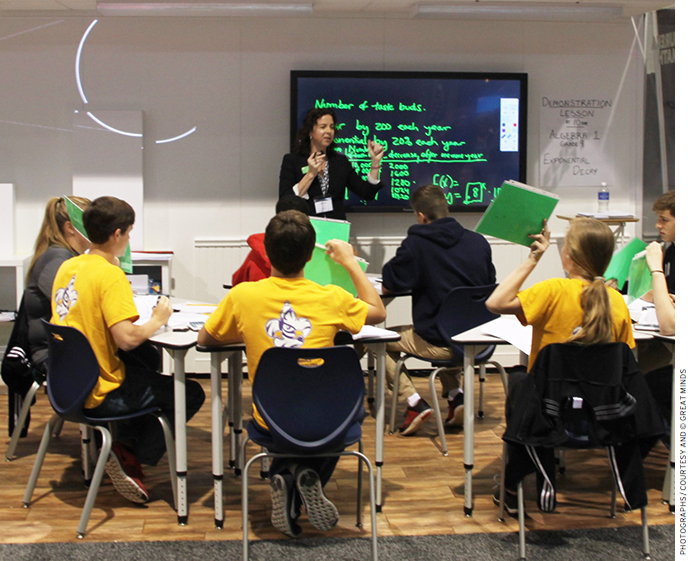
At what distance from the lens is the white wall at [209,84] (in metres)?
5.12

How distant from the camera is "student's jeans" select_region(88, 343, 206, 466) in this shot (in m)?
3.04

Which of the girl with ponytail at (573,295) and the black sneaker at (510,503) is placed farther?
the black sneaker at (510,503)

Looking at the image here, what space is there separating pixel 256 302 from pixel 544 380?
3.29ft

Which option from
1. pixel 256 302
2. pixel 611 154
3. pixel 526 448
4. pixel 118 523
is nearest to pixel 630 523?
pixel 526 448

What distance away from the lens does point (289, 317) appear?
2.75 meters

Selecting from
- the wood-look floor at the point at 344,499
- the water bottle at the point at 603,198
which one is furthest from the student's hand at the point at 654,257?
the water bottle at the point at 603,198

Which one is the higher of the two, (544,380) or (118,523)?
(544,380)

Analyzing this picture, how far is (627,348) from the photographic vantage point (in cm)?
273

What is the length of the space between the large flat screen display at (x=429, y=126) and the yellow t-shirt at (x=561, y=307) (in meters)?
2.55

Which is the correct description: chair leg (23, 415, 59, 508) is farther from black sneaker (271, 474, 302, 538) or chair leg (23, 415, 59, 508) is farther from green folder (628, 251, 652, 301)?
green folder (628, 251, 652, 301)

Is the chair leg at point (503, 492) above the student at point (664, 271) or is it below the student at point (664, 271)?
below

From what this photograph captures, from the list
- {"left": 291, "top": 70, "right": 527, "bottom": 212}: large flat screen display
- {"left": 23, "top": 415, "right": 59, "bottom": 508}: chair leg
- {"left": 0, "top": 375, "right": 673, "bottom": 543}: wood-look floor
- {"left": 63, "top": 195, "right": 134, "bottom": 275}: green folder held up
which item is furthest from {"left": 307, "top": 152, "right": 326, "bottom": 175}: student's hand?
{"left": 23, "top": 415, "right": 59, "bottom": 508}: chair leg

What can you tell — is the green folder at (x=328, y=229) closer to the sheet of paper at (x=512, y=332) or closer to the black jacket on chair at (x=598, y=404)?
the sheet of paper at (x=512, y=332)
